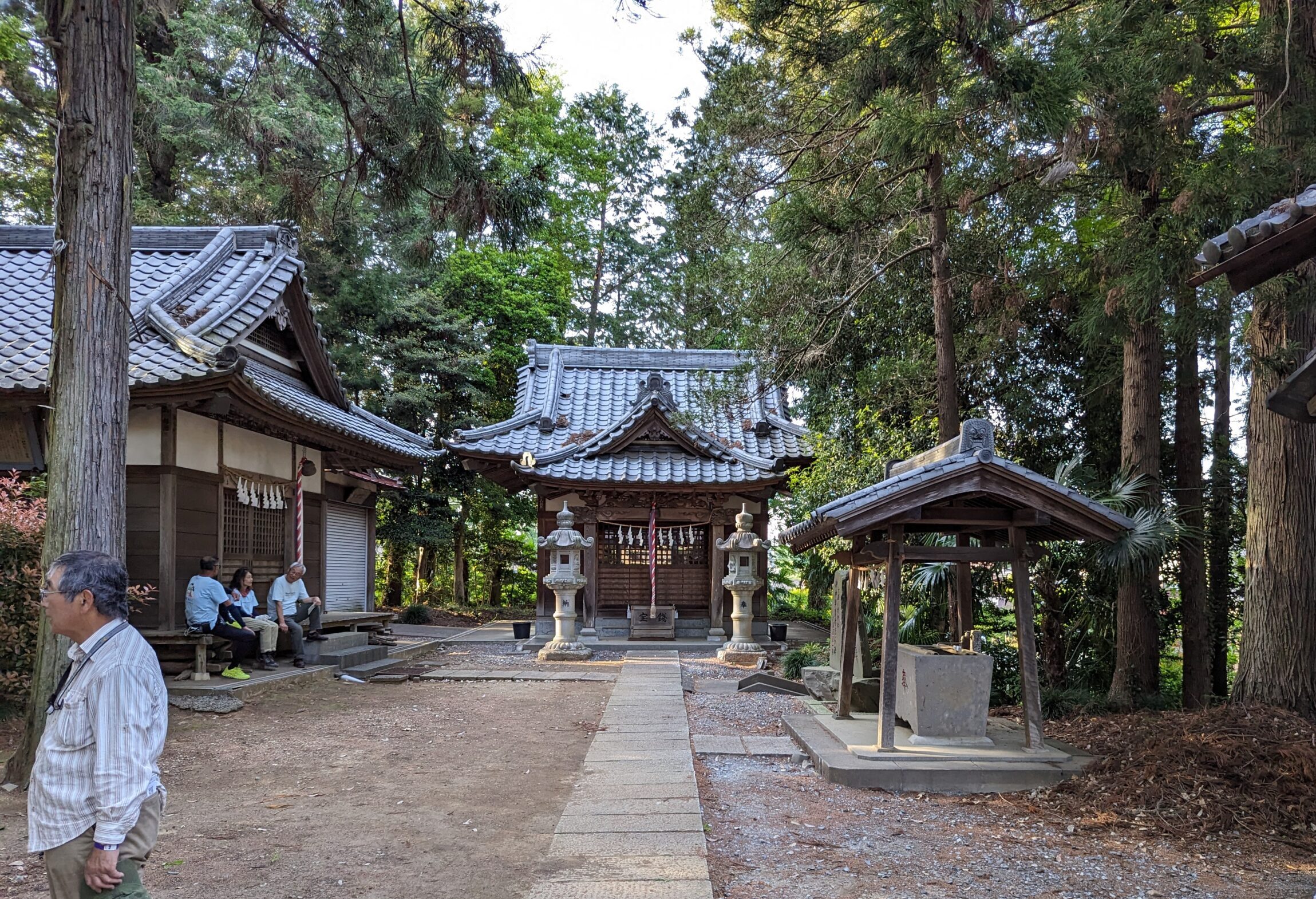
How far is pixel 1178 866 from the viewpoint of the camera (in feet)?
15.7

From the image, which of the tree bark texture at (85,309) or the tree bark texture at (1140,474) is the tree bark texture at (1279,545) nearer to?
the tree bark texture at (1140,474)

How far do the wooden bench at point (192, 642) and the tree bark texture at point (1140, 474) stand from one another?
31.8 feet

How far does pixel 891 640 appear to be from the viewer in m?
6.79

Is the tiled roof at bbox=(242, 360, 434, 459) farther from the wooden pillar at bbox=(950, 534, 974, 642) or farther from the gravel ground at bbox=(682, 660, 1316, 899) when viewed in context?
the wooden pillar at bbox=(950, 534, 974, 642)

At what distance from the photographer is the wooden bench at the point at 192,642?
9633 mm

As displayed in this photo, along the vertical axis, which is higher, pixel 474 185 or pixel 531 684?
pixel 474 185

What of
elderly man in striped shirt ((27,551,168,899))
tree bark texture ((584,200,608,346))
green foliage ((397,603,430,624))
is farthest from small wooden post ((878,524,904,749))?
tree bark texture ((584,200,608,346))

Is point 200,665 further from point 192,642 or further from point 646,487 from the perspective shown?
point 646,487

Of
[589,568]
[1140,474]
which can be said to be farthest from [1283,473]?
[589,568]

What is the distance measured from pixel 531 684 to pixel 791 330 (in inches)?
227

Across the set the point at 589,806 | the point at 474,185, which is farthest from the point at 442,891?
the point at 474,185

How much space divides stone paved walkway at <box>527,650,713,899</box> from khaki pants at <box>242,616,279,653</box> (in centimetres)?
503

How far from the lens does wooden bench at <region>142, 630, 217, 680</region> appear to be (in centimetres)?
963

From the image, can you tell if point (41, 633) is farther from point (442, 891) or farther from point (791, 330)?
point (791, 330)
